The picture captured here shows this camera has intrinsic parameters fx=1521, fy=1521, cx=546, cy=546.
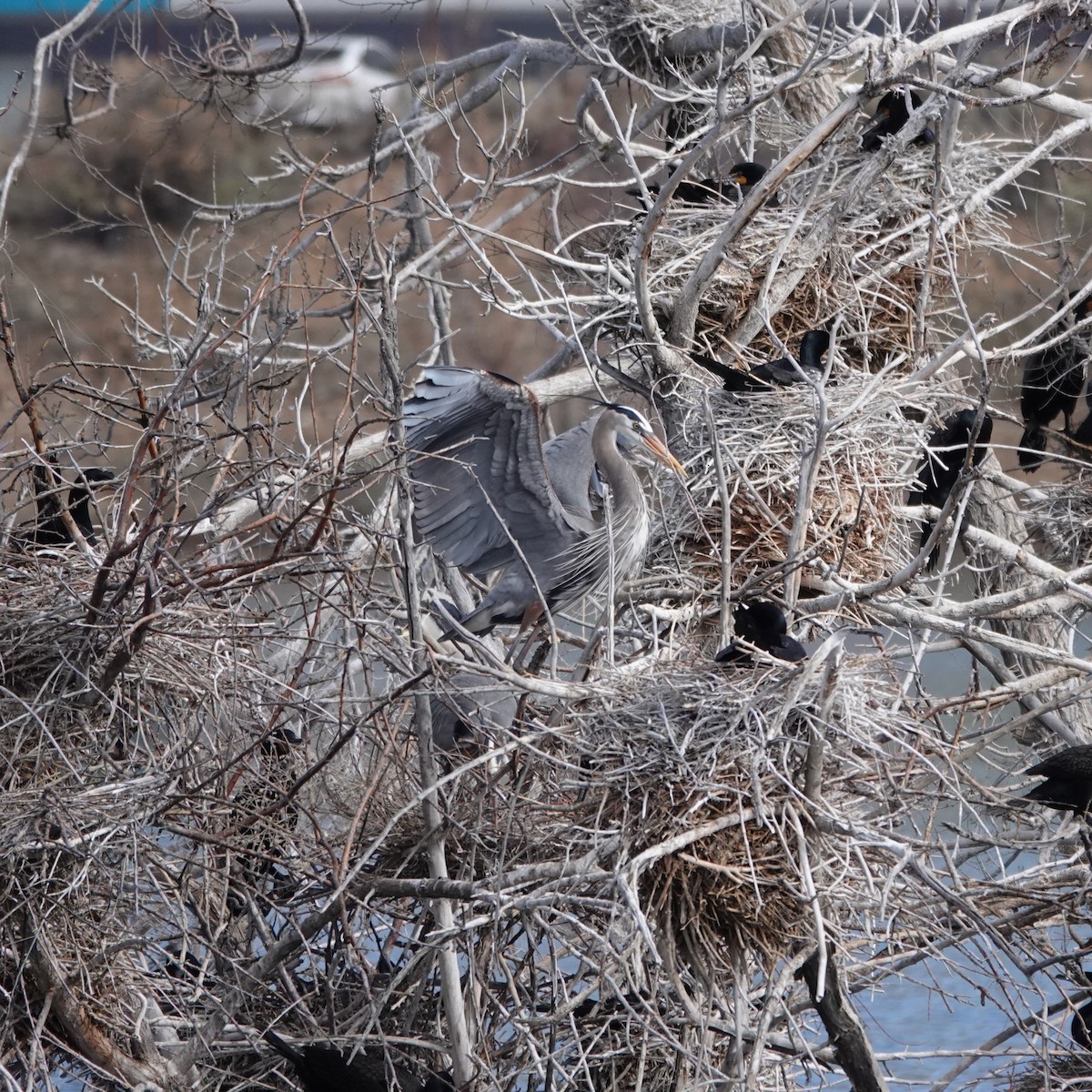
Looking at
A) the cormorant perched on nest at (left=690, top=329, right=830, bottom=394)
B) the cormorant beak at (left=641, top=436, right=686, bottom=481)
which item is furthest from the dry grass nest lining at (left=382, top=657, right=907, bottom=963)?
the cormorant perched on nest at (left=690, top=329, right=830, bottom=394)

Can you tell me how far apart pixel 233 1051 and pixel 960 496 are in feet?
7.30

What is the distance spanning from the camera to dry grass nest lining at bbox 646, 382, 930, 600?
171 inches

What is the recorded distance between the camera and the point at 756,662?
3.23 metres

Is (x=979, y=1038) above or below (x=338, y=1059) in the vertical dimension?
below

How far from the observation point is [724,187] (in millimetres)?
5441

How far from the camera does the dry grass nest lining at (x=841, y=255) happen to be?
4.96 metres

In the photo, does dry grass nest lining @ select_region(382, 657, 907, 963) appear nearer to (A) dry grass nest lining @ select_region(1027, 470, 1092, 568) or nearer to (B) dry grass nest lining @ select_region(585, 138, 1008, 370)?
(B) dry grass nest lining @ select_region(585, 138, 1008, 370)

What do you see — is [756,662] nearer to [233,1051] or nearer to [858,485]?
[858,485]

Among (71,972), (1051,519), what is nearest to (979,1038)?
(1051,519)

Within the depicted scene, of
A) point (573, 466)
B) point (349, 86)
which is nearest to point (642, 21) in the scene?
point (573, 466)

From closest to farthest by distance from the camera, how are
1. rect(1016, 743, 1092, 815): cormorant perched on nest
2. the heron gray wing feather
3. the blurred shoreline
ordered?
1. rect(1016, 743, 1092, 815): cormorant perched on nest
2. the heron gray wing feather
3. the blurred shoreline

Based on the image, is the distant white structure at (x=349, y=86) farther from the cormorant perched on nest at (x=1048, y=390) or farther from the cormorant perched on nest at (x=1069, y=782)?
the cormorant perched on nest at (x=1069, y=782)

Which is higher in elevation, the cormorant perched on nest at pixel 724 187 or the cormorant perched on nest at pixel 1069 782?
the cormorant perched on nest at pixel 724 187

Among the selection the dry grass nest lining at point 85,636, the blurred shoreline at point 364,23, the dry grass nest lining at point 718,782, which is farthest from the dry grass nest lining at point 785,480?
the blurred shoreline at point 364,23
